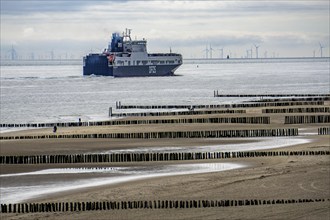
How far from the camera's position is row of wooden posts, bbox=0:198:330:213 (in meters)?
32.3

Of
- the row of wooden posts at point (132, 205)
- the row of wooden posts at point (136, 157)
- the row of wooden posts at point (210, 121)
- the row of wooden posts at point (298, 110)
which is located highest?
the row of wooden posts at point (298, 110)

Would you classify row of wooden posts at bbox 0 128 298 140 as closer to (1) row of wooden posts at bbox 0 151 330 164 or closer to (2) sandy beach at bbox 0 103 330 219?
(2) sandy beach at bbox 0 103 330 219

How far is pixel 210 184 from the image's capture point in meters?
38.4

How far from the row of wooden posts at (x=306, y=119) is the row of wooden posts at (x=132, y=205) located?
4357 centimetres

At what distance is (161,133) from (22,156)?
1624cm

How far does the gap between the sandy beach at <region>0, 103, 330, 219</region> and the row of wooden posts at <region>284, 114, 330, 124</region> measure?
14.6 metres

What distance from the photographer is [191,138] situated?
63.2 metres

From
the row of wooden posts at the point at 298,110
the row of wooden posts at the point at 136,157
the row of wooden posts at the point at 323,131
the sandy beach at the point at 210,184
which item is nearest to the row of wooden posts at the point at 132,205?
the sandy beach at the point at 210,184

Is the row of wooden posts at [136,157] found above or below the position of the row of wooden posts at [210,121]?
below

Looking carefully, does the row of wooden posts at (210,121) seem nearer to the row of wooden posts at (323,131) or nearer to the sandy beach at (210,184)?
the row of wooden posts at (323,131)

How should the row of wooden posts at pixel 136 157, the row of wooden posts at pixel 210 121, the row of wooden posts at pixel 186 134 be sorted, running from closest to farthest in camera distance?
the row of wooden posts at pixel 136 157, the row of wooden posts at pixel 186 134, the row of wooden posts at pixel 210 121

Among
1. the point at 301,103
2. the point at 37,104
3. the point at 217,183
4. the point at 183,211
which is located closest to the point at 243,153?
the point at 217,183

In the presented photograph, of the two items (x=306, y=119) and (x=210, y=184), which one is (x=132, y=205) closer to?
(x=210, y=184)

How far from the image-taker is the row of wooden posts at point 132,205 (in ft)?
106
